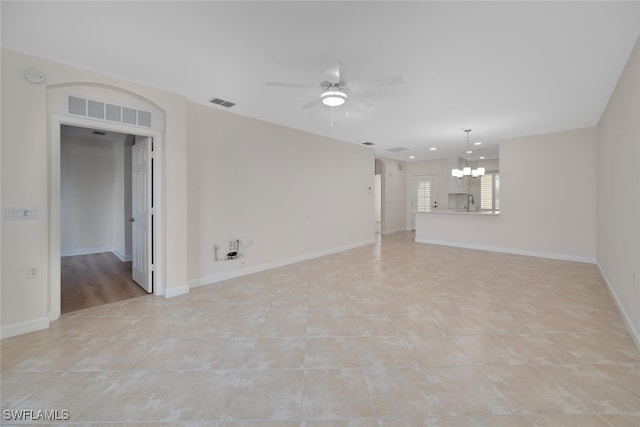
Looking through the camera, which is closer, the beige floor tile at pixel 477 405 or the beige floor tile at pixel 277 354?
the beige floor tile at pixel 477 405

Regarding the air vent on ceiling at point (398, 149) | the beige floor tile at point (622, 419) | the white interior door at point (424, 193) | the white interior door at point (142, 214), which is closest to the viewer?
the beige floor tile at point (622, 419)

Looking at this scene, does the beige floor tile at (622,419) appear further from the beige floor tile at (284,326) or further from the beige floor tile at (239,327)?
the beige floor tile at (239,327)

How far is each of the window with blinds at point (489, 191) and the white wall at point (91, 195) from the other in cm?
1076

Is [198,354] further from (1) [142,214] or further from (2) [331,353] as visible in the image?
(1) [142,214]

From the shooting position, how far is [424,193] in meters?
9.99

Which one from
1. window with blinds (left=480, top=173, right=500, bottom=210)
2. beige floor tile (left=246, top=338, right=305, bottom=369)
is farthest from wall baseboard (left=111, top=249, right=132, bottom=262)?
window with blinds (left=480, top=173, right=500, bottom=210)

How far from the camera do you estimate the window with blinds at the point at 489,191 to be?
9.54 metres

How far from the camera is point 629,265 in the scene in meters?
2.78

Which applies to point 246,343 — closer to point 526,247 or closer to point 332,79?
point 332,79

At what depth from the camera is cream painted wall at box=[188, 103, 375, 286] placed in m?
4.22

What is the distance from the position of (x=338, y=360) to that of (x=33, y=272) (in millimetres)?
3160

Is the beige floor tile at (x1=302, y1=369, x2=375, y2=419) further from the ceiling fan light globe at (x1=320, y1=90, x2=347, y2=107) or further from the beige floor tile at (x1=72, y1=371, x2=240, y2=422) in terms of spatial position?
the ceiling fan light globe at (x1=320, y1=90, x2=347, y2=107)

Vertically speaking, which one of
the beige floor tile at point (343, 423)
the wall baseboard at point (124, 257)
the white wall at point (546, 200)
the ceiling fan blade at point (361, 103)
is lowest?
the beige floor tile at point (343, 423)

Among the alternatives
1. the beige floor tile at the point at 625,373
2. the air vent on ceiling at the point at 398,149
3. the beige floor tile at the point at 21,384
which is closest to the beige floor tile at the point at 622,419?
the beige floor tile at the point at 625,373
